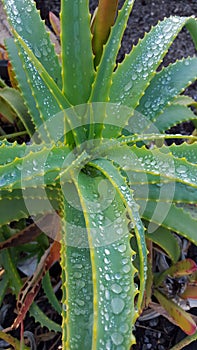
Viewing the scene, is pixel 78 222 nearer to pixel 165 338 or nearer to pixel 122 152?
pixel 122 152

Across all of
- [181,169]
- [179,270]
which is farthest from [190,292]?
[181,169]

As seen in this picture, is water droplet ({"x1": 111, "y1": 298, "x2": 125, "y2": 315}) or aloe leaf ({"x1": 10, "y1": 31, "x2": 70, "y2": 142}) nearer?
water droplet ({"x1": 111, "y1": 298, "x2": 125, "y2": 315})

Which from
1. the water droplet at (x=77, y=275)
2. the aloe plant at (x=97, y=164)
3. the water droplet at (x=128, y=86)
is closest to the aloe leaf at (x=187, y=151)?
the aloe plant at (x=97, y=164)

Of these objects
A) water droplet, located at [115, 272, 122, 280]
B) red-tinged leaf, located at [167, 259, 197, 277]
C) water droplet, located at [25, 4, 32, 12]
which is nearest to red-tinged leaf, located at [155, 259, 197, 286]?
red-tinged leaf, located at [167, 259, 197, 277]

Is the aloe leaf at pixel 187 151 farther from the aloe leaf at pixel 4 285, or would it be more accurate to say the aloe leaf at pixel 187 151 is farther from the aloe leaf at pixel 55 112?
the aloe leaf at pixel 4 285

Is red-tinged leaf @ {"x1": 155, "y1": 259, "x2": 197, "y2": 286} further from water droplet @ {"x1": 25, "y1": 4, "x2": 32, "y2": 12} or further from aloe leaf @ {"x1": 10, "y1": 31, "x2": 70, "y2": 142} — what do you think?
water droplet @ {"x1": 25, "y1": 4, "x2": 32, "y2": 12}

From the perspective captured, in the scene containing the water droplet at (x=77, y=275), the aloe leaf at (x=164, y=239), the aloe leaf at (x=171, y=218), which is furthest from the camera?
the aloe leaf at (x=164, y=239)
